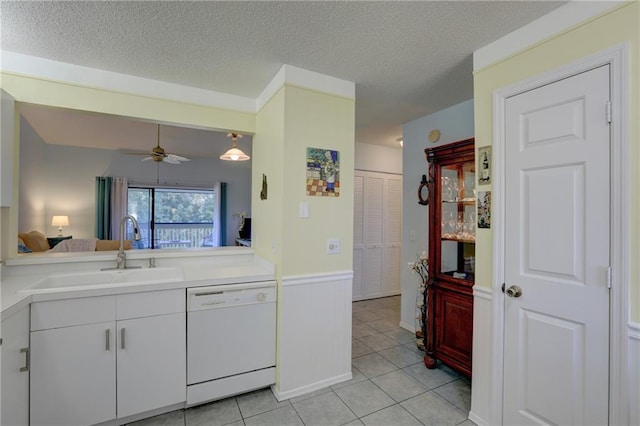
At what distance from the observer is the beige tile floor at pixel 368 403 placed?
1977 millimetres

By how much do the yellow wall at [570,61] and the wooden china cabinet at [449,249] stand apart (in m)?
0.48

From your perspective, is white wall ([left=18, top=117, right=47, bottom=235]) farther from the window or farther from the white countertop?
the white countertop

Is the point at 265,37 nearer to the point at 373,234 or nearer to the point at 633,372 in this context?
the point at 633,372

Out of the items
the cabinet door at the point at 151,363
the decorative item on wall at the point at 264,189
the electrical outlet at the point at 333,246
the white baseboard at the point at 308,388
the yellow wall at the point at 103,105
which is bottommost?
the white baseboard at the point at 308,388

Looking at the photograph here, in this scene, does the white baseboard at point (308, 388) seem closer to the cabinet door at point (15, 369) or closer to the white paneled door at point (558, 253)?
the white paneled door at point (558, 253)

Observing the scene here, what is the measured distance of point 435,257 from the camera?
2643 mm

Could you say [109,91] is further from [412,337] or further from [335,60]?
[412,337]

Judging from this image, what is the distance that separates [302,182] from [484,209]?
1.27 m

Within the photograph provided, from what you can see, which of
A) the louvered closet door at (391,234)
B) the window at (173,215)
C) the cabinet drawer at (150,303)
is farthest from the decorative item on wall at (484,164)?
the window at (173,215)

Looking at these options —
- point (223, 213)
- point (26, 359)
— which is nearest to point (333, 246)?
point (26, 359)

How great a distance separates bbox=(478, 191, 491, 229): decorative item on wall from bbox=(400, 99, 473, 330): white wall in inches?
54.3

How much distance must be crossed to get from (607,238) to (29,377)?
3.08 meters

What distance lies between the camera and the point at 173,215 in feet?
22.6

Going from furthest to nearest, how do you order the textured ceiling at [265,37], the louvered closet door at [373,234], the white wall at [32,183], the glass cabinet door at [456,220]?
1. the white wall at [32,183]
2. the louvered closet door at [373,234]
3. the glass cabinet door at [456,220]
4. the textured ceiling at [265,37]
